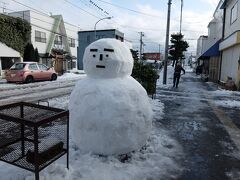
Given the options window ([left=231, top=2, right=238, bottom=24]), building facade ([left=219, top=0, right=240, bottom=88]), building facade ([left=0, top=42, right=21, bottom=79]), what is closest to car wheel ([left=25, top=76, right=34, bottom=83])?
building facade ([left=0, top=42, right=21, bottom=79])

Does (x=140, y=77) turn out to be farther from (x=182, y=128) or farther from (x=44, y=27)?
(x=44, y=27)

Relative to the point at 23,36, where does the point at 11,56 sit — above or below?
below

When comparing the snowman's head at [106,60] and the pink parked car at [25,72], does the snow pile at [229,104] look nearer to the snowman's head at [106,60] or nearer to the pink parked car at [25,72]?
the snowman's head at [106,60]

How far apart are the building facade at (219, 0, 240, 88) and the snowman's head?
11.7 m

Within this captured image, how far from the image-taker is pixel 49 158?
3.56 metres

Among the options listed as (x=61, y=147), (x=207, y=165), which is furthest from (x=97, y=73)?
(x=207, y=165)

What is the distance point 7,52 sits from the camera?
2489 centimetres

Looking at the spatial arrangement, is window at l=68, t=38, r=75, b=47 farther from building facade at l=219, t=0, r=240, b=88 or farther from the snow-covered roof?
building facade at l=219, t=0, r=240, b=88

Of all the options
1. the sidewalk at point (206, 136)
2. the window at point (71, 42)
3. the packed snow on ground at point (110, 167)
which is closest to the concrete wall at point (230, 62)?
the sidewalk at point (206, 136)

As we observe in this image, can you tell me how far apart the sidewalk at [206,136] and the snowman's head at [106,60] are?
210cm

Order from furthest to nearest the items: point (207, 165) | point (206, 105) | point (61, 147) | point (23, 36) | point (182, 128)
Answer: point (23, 36)
point (206, 105)
point (182, 128)
point (207, 165)
point (61, 147)

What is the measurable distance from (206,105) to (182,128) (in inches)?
166

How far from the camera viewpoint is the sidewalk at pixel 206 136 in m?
4.31

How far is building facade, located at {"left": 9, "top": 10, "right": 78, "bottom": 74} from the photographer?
30.3 metres
